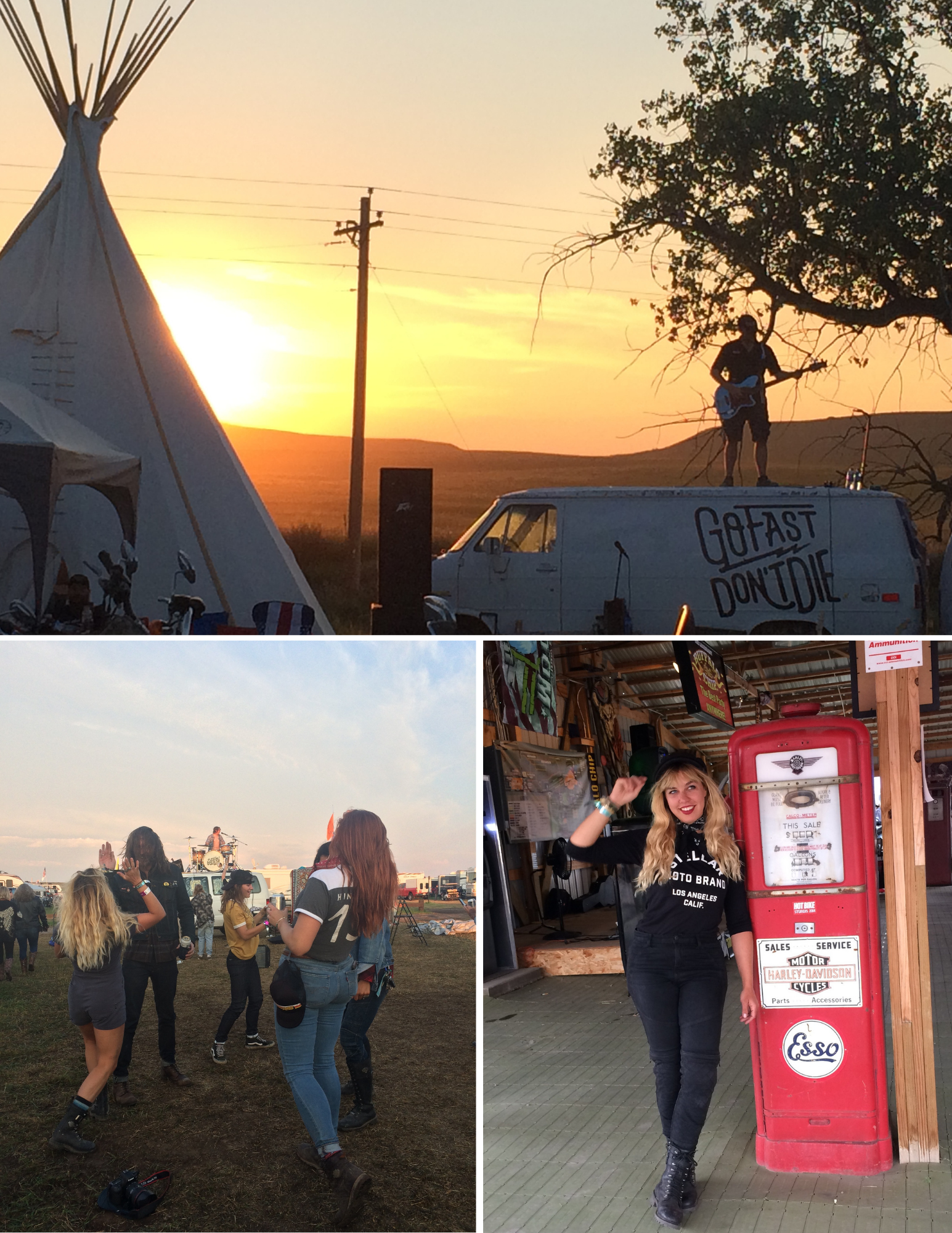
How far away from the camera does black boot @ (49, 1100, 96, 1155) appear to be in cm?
410

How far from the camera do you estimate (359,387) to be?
20.0 metres

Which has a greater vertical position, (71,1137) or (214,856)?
(214,856)

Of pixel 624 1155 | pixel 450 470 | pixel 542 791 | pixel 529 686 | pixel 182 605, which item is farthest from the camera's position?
pixel 450 470

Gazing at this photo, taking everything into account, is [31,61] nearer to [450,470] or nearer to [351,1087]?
[351,1087]

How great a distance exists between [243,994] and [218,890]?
39 centimetres

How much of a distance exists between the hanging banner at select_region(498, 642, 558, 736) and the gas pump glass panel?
15.4 ft

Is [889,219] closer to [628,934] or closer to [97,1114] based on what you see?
[628,934]

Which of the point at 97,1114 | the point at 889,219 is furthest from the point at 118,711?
the point at 889,219

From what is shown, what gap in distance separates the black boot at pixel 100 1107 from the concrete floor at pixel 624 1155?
132 cm

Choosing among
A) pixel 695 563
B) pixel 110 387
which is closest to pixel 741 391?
pixel 695 563

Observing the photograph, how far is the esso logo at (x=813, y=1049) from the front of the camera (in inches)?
186

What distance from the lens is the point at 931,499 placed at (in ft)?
60.1

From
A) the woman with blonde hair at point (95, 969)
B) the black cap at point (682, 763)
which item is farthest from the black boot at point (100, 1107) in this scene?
the black cap at point (682, 763)

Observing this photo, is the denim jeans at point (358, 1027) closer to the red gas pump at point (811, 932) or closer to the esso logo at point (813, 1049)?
the red gas pump at point (811, 932)
